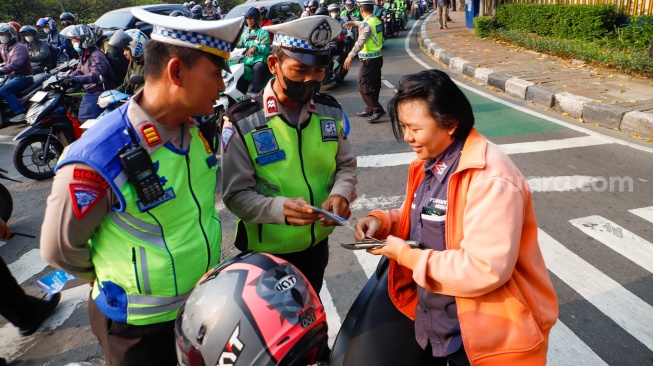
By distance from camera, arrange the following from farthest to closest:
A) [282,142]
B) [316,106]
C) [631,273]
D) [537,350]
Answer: [631,273]
[316,106]
[282,142]
[537,350]

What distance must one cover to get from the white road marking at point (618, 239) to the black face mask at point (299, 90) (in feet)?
9.48

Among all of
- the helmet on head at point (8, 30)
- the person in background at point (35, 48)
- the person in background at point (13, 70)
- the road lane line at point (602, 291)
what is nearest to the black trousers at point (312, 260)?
the road lane line at point (602, 291)

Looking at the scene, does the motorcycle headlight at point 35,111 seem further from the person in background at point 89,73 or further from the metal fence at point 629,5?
the metal fence at point 629,5

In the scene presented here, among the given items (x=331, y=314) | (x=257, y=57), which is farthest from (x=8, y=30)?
(x=331, y=314)

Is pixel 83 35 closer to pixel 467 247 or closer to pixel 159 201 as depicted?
pixel 159 201

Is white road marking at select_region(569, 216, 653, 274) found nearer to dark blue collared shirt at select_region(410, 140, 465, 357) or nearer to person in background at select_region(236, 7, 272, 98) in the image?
dark blue collared shirt at select_region(410, 140, 465, 357)

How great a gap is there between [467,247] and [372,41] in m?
6.44

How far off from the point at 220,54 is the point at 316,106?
2.07 feet

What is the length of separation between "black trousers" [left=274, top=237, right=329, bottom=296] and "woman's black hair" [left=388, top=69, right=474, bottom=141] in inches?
37.0

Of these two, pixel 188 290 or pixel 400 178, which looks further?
pixel 400 178

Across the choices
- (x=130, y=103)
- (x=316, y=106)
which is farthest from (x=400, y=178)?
(x=130, y=103)

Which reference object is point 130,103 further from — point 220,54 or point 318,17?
point 318,17

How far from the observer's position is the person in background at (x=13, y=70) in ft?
27.4

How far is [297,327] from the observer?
1215 millimetres
